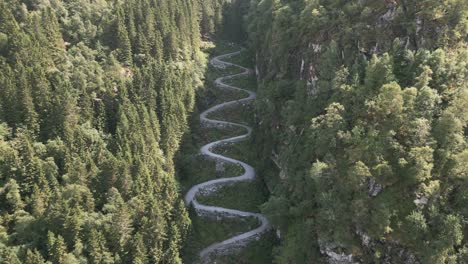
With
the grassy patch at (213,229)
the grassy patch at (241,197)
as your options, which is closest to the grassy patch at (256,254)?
the grassy patch at (213,229)

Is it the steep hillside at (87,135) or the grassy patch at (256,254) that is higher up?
the steep hillside at (87,135)

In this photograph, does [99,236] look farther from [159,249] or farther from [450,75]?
[450,75]

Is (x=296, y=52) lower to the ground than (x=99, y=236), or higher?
higher

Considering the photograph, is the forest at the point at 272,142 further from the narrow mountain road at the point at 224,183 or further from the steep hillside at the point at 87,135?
the narrow mountain road at the point at 224,183

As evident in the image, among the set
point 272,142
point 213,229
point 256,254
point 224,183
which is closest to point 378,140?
point 256,254

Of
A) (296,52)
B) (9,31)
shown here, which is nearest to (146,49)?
(9,31)

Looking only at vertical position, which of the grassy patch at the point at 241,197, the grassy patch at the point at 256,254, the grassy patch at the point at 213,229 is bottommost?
the grassy patch at the point at 256,254

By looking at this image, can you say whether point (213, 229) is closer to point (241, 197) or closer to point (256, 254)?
point (256, 254)

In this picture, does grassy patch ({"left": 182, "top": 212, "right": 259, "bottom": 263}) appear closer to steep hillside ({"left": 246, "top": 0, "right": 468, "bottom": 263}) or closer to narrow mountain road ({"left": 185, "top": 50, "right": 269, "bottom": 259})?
narrow mountain road ({"left": 185, "top": 50, "right": 269, "bottom": 259})
